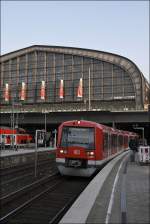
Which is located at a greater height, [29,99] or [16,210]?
[29,99]

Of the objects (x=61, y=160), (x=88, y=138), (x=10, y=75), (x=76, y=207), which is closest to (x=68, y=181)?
(x=61, y=160)

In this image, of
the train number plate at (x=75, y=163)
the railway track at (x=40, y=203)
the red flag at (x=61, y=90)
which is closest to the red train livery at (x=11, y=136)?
the red flag at (x=61, y=90)

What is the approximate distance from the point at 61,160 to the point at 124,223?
37.3ft

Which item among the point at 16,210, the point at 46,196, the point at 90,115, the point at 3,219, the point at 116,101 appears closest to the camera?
the point at 3,219

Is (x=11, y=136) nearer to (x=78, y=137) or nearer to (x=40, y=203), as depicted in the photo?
(x=78, y=137)

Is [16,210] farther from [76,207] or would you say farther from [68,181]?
[68,181]

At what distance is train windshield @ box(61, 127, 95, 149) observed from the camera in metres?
17.2

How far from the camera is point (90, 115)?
208ft

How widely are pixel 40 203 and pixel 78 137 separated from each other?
21.3 feet

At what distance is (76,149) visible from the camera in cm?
1705

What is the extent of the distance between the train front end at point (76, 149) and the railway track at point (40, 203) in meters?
0.84

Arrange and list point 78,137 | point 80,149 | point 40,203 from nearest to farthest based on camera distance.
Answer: point 40,203, point 80,149, point 78,137

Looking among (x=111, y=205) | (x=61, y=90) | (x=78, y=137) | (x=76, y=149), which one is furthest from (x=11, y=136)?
(x=111, y=205)

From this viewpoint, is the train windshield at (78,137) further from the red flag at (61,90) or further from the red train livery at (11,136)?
the red flag at (61,90)
